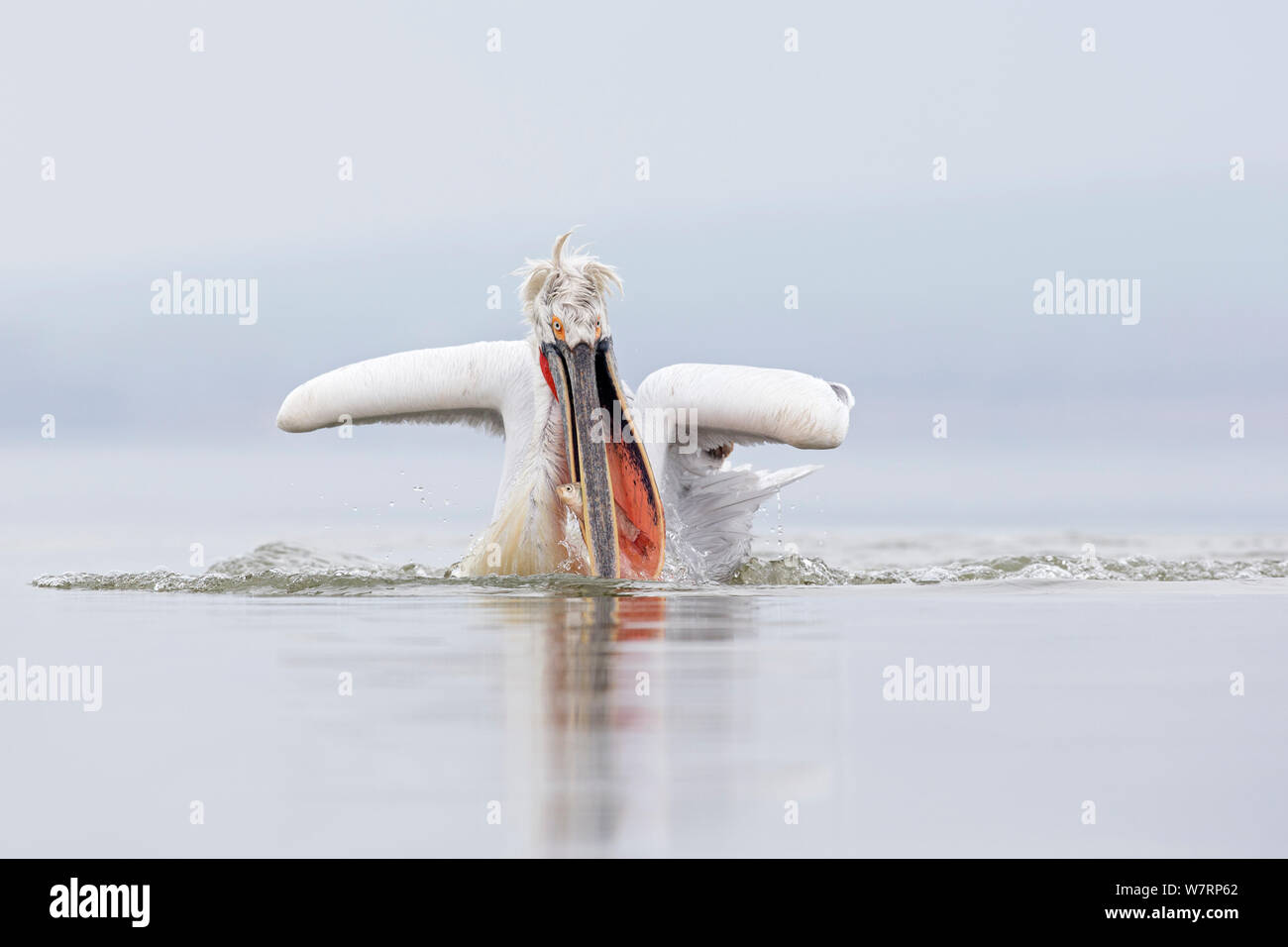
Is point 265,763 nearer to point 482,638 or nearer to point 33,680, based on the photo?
point 33,680

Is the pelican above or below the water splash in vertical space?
above

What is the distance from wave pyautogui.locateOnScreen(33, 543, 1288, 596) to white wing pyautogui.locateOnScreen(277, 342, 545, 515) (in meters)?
1.40

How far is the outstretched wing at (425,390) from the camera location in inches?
525

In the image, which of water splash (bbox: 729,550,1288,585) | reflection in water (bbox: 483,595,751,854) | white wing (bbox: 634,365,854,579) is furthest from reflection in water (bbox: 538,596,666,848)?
water splash (bbox: 729,550,1288,585)

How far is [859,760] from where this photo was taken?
4.56 metres

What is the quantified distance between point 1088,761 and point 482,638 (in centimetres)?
398

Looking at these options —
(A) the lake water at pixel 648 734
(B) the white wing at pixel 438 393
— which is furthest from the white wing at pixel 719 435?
(A) the lake water at pixel 648 734

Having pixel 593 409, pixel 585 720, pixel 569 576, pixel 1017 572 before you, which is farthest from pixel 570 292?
pixel 585 720

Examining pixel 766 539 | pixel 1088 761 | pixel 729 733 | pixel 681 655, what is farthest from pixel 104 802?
pixel 766 539

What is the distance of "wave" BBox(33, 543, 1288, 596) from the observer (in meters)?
11.9

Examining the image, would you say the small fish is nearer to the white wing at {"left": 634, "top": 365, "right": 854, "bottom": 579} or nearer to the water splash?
the white wing at {"left": 634, "top": 365, "right": 854, "bottom": 579}

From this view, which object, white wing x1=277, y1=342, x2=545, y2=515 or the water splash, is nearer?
white wing x1=277, y1=342, x2=545, y2=515

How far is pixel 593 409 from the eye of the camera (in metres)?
11.7

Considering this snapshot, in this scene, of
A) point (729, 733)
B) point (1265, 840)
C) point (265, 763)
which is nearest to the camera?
point (1265, 840)
